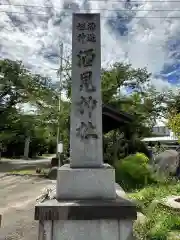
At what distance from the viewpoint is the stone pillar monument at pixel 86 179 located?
3654 mm

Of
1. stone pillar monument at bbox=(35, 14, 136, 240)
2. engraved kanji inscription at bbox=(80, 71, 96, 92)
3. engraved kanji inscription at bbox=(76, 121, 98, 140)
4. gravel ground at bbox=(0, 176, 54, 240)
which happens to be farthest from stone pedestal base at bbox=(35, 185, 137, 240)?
gravel ground at bbox=(0, 176, 54, 240)

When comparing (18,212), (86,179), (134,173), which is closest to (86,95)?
(86,179)

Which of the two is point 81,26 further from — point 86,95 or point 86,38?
point 86,95

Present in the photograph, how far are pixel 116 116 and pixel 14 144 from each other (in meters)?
28.3

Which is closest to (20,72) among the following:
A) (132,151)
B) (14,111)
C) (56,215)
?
(14,111)

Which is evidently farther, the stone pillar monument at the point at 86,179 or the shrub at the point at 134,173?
the shrub at the point at 134,173

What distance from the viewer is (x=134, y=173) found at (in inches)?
453

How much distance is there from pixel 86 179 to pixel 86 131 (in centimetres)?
88

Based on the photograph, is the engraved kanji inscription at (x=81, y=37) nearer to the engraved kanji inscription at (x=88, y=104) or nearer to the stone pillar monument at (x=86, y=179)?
the stone pillar monument at (x=86, y=179)

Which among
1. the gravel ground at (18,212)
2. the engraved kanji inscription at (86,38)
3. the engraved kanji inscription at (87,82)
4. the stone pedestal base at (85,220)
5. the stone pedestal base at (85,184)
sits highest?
the engraved kanji inscription at (86,38)

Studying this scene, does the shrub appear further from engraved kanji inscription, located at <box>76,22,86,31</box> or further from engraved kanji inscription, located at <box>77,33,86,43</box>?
engraved kanji inscription, located at <box>76,22,86,31</box>

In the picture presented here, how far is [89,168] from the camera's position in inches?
166

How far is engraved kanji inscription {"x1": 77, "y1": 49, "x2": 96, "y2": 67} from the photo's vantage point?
4.69 meters

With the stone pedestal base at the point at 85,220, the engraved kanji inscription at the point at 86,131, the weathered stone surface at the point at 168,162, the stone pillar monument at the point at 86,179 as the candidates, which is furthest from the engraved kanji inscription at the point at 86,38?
the weathered stone surface at the point at 168,162
